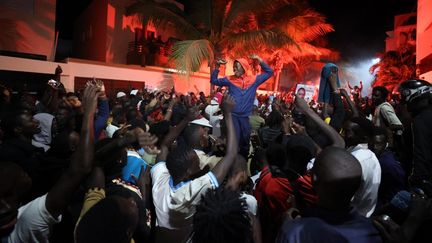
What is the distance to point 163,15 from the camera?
16188mm

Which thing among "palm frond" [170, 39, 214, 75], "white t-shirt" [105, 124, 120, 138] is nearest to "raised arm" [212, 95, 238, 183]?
"white t-shirt" [105, 124, 120, 138]

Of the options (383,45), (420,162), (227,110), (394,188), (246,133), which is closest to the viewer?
(227,110)

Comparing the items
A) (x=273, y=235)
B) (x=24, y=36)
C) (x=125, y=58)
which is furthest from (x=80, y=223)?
(x=125, y=58)

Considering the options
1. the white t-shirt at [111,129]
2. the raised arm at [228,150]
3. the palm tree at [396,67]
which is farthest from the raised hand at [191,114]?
the palm tree at [396,67]

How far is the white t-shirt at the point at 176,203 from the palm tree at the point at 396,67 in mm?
23657

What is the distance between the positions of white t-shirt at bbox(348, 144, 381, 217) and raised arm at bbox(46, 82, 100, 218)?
2070 millimetres

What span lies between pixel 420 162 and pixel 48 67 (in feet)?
47.5

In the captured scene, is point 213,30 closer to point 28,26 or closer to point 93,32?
point 28,26

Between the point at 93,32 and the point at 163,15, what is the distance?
26.2 ft

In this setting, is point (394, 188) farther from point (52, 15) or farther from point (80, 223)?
point (52, 15)

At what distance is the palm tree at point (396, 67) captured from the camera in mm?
23062

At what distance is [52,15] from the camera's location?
671 inches

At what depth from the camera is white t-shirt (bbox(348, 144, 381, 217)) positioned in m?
2.88

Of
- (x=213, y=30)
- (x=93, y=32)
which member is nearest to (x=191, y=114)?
(x=213, y=30)
